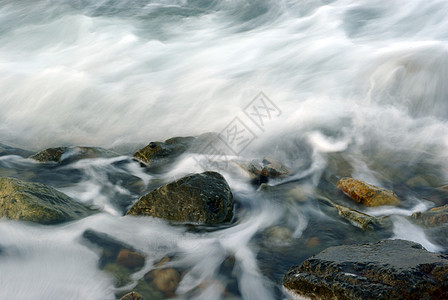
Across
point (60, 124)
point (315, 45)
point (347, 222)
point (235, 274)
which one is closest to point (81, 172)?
point (60, 124)

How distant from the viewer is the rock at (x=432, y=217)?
3.45 metres

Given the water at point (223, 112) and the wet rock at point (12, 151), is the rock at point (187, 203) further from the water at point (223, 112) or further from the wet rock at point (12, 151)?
the wet rock at point (12, 151)

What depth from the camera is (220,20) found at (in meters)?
9.53

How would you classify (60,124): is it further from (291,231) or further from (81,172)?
(291,231)

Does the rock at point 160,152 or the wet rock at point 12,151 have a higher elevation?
the wet rock at point 12,151

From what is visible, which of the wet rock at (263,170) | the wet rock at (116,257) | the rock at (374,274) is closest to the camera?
the rock at (374,274)

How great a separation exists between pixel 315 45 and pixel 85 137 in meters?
4.66

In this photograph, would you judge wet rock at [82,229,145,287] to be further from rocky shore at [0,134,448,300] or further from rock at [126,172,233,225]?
rock at [126,172,233,225]

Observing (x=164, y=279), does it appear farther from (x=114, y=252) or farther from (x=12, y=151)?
(x=12, y=151)

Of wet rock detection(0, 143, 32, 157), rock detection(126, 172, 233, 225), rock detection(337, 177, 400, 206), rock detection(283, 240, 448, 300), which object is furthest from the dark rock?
wet rock detection(0, 143, 32, 157)

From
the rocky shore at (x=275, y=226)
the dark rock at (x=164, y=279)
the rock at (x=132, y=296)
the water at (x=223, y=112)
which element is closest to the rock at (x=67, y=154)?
the rocky shore at (x=275, y=226)

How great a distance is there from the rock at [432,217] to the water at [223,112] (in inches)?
4.6

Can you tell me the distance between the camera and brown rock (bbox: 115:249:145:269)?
301 cm

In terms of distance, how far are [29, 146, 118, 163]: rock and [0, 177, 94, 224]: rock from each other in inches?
50.1
